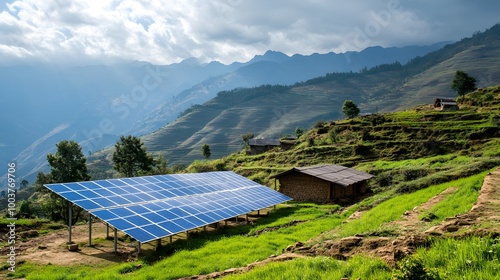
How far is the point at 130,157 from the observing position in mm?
57625

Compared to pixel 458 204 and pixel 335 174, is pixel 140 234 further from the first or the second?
pixel 335 174

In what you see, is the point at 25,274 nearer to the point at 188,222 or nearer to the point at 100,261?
the point at 100,261

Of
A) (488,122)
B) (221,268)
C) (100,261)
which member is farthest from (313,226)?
(488,122)

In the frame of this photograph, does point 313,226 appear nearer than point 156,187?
Yes

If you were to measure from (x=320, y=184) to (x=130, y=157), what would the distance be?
3374 centimetres

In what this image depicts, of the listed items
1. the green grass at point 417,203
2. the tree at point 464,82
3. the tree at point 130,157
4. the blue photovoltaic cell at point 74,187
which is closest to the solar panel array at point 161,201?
the blue photovoltaic cell at point 74,187

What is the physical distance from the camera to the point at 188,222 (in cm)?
2095

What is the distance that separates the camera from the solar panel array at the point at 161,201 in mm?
18922

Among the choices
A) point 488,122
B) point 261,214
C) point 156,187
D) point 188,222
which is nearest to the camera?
point 188,222

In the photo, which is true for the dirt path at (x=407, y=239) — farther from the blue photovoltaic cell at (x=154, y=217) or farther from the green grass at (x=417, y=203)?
the blue photovoltaic cell at (x=154, y=217)

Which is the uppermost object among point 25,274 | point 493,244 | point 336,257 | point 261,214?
point 493,244

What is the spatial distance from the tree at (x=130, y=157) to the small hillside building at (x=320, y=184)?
2837cm

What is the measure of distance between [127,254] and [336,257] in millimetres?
12806

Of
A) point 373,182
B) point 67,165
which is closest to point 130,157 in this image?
point 67,165
